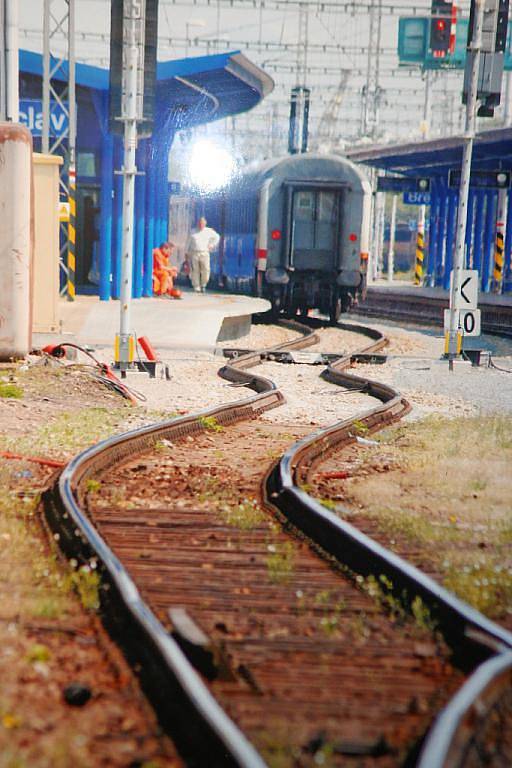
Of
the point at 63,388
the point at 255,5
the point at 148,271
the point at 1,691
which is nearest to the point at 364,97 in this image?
the point at 255,5

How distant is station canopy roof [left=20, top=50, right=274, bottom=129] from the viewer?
2447 cm

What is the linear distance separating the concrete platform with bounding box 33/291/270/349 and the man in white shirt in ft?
12.9

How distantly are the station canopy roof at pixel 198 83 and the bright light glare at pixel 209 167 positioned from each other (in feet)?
4.24

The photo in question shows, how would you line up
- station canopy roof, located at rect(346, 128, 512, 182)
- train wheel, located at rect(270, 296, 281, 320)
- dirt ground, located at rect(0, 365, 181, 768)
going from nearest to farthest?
dirt ground, located at rect(0, 365, 181, 768) → train wheel, located at rect(270, 296, 281, 320) → station canopy roof, located at rect(346, 128, 512, 182)

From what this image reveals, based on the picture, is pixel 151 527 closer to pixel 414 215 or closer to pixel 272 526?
pixel 272 526

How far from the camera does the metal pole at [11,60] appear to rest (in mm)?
15033

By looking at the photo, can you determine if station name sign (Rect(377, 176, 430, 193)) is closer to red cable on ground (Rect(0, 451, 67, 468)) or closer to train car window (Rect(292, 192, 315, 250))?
train car window (Rect(292, 192, 315, 250))

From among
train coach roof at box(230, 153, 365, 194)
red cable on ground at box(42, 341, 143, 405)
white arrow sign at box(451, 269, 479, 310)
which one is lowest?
red cable on ground at box(42, 341, 143, 405)

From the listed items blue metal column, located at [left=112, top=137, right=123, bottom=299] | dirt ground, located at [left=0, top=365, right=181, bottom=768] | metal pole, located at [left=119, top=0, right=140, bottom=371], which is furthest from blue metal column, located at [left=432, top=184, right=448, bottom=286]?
dirt ground, located at [left=0, top=365, right=181, bottom=768]

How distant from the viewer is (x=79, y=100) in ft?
88.2

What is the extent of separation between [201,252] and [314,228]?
23.0 ft

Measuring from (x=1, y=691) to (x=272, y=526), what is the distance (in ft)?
8.72

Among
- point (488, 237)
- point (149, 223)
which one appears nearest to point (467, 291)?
point (149, 223)

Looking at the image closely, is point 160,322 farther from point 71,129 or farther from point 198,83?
point 198,83
